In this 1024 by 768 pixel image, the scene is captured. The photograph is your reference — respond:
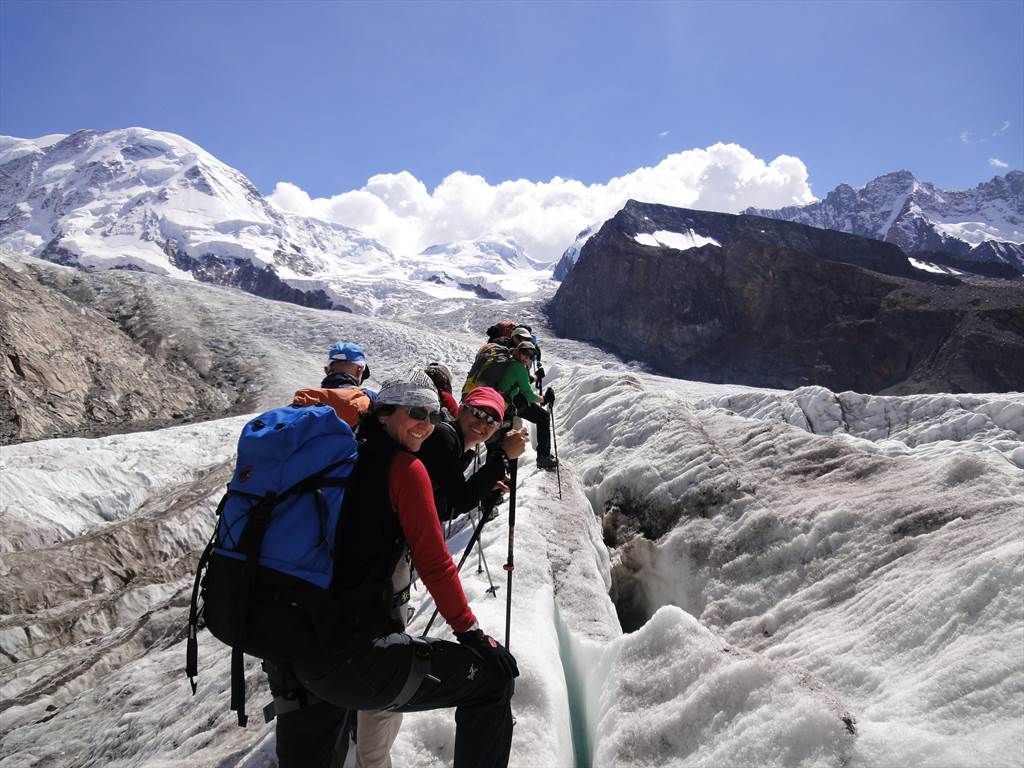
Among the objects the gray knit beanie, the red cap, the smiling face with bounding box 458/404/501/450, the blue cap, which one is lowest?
the smiling face with bounding box 458/404/501/450

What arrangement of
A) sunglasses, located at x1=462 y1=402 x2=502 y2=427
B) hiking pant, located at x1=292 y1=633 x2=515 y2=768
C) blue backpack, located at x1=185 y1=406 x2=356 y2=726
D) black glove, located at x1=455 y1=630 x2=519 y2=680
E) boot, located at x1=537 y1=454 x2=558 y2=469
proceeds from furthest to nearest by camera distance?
1. boot, located at x1=537 y1=454 x2=558 y2=469
2. sunglasses, located at x1=462 y1=402 x2=502 y2=427
3. black glove, located at x1=455 y1=630 x2=519 y2=680
4. hiking pant, located at x1=292 y1=633 x2=515 y2=768
5. blue backpack, located at x1=185 y1=406 x2=356 y2=726

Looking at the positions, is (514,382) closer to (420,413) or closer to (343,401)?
(343,401)

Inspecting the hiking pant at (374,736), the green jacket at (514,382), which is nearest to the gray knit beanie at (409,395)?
the hiking pant at (374,736)

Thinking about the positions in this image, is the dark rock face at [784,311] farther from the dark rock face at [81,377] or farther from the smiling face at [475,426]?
the smiling face at [475,426]

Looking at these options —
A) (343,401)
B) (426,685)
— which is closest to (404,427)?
(343,401)

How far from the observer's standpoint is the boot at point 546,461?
11844 mm

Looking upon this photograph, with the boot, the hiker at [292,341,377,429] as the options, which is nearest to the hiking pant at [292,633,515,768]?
the hiker at [292,341,377,429]

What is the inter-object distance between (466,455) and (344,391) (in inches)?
39.5

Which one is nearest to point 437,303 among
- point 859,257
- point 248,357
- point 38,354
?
point 859,257

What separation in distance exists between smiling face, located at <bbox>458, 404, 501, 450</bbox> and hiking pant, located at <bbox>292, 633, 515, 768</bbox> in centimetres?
162

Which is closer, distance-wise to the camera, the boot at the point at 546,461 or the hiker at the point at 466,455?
the hiker at the point at 466,455

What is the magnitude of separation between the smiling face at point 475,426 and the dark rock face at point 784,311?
3723 inches

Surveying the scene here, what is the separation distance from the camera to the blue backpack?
9.52 ft

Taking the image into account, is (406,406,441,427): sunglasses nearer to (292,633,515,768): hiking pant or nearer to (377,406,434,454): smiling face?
(377,406,434,454): smiling face
